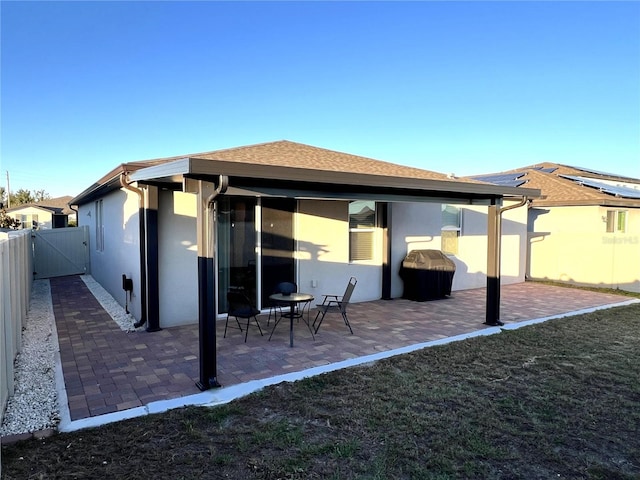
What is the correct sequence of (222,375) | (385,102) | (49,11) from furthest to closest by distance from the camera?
(385,102) < (49,11) < (222,375)

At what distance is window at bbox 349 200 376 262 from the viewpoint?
934 centimetres

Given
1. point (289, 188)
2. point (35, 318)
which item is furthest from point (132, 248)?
point (289, 188)

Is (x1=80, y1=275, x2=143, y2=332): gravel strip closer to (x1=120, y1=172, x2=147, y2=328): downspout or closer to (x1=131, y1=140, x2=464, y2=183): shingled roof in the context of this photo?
(x1=120, y1=172, x2=147, y2=328): downspout

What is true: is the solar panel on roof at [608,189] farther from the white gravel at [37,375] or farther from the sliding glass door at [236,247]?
the white gravel at [37,375]

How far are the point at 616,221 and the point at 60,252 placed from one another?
65.9ft

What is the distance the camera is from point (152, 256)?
6781mm

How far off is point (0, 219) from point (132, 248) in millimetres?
19849

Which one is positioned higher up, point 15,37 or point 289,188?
point 15,37

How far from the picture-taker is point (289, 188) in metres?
5.57

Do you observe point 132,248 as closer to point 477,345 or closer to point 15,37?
point 15,37

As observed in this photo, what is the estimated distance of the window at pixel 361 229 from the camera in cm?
934

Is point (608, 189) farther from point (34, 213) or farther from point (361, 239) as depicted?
point (34, 213)

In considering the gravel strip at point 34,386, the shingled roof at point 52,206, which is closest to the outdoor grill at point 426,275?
the gravel strip at point 34,386

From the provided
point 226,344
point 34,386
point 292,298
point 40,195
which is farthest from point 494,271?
point 40,195
